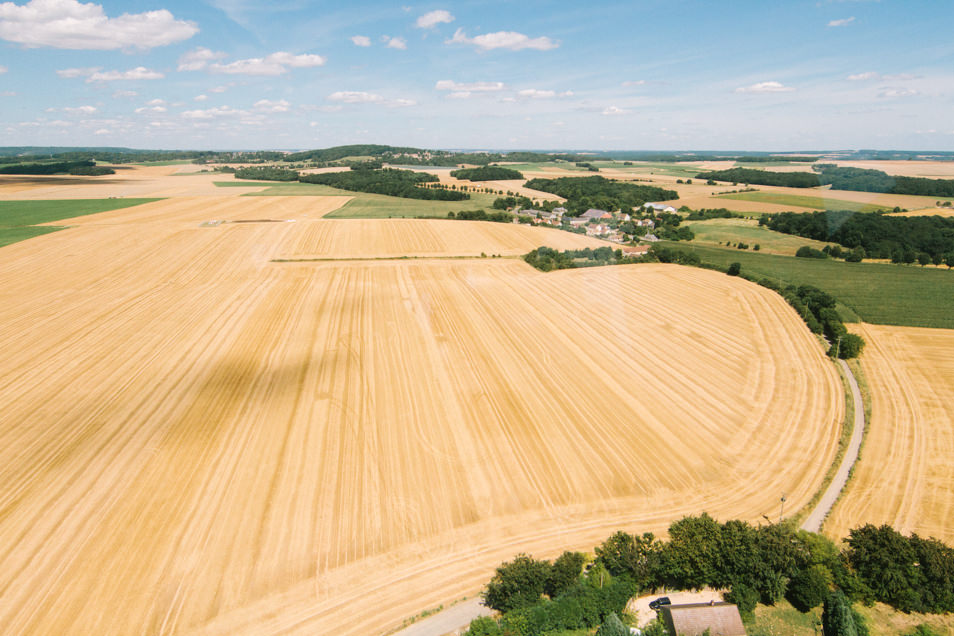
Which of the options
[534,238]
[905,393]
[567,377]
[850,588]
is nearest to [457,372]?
[567,377]

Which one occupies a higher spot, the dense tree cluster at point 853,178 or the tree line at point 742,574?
the dense tree cluster at point 853,178

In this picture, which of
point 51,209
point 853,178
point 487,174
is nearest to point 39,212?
point 51,209

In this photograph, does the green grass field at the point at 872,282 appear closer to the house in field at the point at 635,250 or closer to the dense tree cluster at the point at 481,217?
the house in field at the point at 635,250

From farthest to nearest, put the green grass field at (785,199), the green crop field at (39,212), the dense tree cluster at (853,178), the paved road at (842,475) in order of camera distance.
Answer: the green grass field at (785,199) → the green crop field at (39,212) → the dense tree cluster at (853,178) → the paved road at (842,475)

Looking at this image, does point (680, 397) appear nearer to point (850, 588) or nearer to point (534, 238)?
point (850, 588)

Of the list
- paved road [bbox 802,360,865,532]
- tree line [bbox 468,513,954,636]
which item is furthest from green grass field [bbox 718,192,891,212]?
tree line [bbox 468,513,954,636]

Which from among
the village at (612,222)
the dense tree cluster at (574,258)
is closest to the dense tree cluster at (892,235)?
the dense tree cluster at (574,258)
